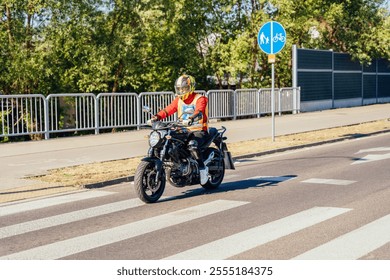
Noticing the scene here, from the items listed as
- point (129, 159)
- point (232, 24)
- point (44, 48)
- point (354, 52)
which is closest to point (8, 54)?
point (44, 48)

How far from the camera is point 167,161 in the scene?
8.90 metres

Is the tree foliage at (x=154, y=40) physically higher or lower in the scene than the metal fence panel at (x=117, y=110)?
higher

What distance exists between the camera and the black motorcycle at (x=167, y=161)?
336 inches

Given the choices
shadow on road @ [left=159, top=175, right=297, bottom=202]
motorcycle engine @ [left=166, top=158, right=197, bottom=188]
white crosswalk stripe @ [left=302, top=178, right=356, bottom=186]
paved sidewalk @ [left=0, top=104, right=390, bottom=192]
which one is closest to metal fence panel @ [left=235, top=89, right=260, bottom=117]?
paved sidewalk @ [left=0, top=104, right=390, bottom=192]

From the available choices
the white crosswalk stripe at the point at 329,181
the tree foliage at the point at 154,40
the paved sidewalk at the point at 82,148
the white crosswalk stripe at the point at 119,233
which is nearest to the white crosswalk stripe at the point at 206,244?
the white crosswalk stripe at the point at 119,233

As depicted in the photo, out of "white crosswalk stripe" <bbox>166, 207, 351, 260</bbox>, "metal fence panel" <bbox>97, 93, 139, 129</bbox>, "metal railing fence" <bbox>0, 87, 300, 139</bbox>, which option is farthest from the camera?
"metal fence panel" <bbox>97, 93, 139, 129</bbox>

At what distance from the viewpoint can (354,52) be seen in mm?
35031

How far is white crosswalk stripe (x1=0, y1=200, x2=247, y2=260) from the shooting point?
606 cm

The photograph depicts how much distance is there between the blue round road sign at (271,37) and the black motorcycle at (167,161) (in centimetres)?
742

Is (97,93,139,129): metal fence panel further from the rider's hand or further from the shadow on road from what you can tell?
the rider's hand

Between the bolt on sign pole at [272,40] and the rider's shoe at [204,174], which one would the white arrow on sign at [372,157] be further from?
the rider's shoe at [204,174]

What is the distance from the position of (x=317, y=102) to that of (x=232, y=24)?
6.00 m

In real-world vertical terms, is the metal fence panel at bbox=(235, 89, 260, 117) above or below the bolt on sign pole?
below

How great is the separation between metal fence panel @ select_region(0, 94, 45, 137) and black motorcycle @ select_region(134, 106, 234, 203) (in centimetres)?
887
